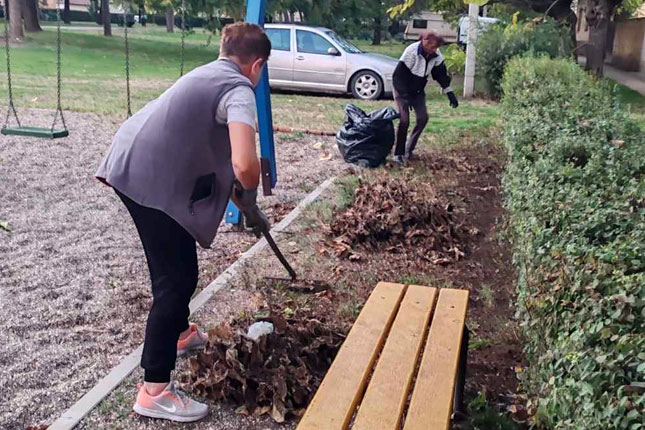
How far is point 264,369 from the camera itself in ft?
11.5

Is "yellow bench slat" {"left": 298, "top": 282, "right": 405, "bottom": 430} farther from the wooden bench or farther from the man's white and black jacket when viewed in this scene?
the man's white and black jacket

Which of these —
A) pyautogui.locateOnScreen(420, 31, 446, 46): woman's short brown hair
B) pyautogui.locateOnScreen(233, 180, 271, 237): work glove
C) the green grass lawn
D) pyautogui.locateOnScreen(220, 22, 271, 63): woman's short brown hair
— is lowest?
the green grass lawn

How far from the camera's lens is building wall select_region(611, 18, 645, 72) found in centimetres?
2509

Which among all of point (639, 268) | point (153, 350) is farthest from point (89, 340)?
point (639, 268)

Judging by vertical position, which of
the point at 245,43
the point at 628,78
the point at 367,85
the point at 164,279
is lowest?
the point at 628,78

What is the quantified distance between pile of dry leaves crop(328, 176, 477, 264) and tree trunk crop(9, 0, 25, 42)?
25.7m

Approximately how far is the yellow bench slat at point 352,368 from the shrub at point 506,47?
14096 mm

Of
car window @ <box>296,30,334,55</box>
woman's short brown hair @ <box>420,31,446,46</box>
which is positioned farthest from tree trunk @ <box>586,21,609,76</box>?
woman's short brown hair @ <box>420,31,446,46</box>

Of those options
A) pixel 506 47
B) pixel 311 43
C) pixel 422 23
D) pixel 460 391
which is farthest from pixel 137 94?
pixel 422 23

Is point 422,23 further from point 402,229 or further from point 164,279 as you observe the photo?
Answer: point 164,279

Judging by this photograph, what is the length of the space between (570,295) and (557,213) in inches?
30.1

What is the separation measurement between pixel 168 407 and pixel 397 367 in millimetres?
1146

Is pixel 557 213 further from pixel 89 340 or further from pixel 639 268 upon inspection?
pixel 89 340

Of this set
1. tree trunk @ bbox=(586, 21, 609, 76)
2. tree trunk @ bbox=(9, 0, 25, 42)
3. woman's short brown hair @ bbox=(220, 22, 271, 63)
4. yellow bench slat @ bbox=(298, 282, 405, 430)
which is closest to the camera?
yellow bench slat @ bbox=(298, 282, 405, 430)
